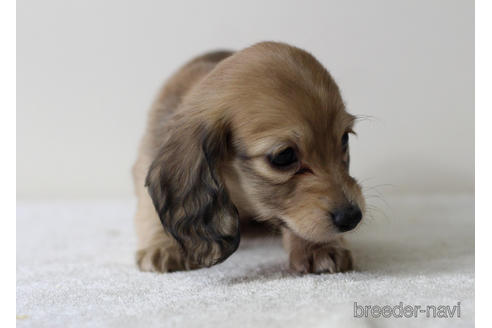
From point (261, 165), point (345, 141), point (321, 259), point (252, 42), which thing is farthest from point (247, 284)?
point (252, 42)

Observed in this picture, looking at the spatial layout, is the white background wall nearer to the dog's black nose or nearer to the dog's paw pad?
the dog's paw pad

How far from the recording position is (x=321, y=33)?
12.8 feet

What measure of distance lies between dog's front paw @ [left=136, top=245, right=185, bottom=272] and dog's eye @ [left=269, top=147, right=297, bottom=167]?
62 centimetres

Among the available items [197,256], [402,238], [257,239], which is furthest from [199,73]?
[402,238]

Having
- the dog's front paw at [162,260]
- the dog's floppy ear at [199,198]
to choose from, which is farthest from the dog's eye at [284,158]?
the dog's front paw at [162,260]

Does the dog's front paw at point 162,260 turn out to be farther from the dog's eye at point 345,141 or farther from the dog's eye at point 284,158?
the dog's eye at point 345,141

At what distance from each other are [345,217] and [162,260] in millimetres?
817

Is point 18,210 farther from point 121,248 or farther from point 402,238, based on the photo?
point 402,238

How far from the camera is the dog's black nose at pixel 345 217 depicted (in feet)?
6.24

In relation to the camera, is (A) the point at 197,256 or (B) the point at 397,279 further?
(A) the point at 197,256

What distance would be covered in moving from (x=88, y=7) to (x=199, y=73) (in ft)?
5.28

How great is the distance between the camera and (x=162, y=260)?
225 centimetres

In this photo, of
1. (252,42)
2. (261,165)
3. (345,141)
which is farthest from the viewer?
(252,42)

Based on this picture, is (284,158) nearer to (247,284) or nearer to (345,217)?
(345,217)
